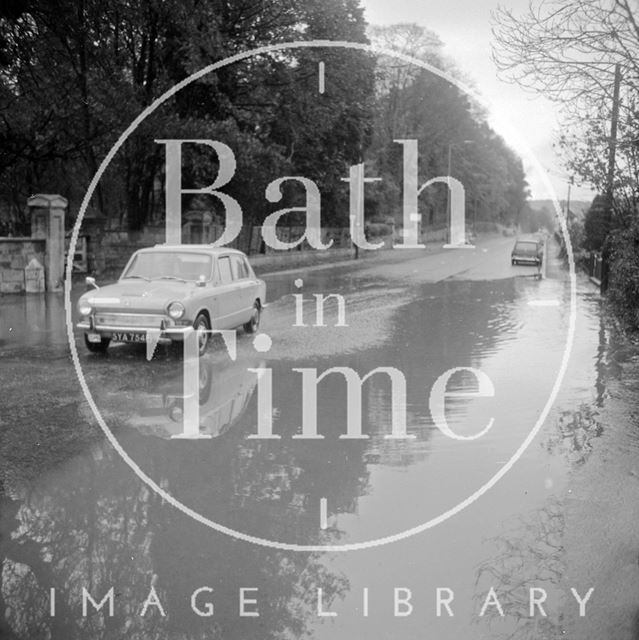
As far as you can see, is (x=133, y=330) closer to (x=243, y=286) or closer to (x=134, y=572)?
(x=243, y=286)

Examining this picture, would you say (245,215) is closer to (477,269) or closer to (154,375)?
(477,269)

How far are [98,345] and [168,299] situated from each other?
129 cm

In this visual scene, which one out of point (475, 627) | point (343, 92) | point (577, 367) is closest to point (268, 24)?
point (343, 92)

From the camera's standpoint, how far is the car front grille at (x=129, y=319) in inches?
456

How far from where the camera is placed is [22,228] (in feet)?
107

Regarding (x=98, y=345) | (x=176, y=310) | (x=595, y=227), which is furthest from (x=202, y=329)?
(x=595, y=227)

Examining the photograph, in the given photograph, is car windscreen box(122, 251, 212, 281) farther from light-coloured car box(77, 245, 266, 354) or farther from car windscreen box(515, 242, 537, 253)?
car windscreen box(515, 242, 537, 253)

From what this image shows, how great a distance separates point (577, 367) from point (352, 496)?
21.7 feet

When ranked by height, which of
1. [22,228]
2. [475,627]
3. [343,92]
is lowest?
[475,627]

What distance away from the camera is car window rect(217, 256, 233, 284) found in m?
13.2

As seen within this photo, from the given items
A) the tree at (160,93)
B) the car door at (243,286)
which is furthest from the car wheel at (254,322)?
the tree at (160,93)

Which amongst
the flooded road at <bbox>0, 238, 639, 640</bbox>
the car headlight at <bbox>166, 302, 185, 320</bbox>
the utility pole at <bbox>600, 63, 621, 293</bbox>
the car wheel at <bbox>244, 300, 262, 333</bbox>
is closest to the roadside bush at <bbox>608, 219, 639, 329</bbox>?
the utility pole at <bbox>600, 63, 621, 293</bbox>

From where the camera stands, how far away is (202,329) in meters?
12.1

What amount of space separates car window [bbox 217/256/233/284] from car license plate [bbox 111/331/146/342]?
1.97 meters
